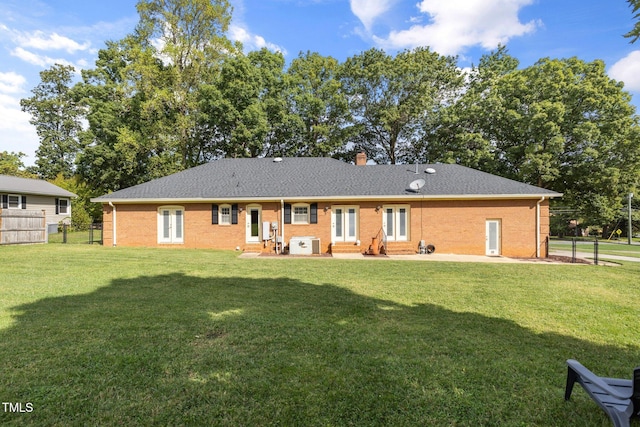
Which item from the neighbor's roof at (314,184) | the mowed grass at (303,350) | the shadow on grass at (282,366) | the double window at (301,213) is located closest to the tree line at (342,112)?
the neighbor's roof at (314,184)

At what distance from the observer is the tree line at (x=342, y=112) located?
24125 millimetres

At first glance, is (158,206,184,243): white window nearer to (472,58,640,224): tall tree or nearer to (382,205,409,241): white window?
(382,205,409,241): white window

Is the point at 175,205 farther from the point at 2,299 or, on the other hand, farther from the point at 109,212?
the point at 2,299

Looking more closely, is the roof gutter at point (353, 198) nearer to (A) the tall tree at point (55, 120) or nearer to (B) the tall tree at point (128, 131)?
(B) the tall tree at point (128, 131)

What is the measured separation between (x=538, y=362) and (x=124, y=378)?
4.62 meters

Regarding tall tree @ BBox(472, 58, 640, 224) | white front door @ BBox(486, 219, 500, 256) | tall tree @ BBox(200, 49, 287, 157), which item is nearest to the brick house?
white front door @ BBox(486, 219, 500, 256)

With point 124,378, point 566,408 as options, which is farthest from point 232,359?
point 566,408

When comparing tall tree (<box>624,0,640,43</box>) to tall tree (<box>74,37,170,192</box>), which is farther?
tall tree (<box>74,37,170,192</box>)

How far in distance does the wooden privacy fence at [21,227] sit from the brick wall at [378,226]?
3.78m

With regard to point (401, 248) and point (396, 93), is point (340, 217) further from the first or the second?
Answer: point (396, 93)

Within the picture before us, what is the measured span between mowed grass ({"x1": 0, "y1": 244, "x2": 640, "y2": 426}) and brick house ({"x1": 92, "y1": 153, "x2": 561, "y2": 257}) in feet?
24.2

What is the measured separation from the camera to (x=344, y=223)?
614 inches

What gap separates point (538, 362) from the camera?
143 inches

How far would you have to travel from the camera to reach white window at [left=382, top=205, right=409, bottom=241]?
15.4 metres
